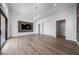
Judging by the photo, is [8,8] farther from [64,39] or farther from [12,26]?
[64,39]

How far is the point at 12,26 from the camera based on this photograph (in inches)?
131

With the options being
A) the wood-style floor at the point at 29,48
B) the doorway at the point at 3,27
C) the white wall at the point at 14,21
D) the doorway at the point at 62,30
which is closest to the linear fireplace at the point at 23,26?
the white wall at the point at 14,21

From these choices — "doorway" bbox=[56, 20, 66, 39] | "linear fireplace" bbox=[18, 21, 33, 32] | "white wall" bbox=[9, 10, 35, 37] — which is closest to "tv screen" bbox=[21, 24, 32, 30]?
"linear fireplace" bbox=[18, 21, 33, 32]

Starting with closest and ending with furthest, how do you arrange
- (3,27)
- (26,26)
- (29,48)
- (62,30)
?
(3,27), (29,48), (26,26), (62,30)

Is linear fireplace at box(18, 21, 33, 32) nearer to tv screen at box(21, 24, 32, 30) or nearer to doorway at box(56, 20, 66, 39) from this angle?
tv screen at box(21, 24, 32, 30)

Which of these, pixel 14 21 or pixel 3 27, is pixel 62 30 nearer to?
pixel 14 21

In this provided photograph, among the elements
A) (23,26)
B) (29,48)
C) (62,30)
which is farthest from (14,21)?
(62,30)

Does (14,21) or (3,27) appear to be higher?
(14,21)

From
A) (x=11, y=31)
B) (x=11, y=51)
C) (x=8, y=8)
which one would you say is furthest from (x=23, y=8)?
(x=11, y=51)

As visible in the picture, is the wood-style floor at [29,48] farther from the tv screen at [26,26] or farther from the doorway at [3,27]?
the tv screen at [26,26]

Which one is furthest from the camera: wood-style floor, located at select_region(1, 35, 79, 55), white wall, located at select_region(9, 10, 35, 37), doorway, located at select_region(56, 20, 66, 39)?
doorway, located at select_region(56, 20, 66, 39)

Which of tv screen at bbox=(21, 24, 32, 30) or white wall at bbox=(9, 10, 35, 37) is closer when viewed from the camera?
white wall at bbox=(9, 10, 35, 37)

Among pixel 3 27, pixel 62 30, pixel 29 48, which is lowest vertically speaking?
pixel 29 48
